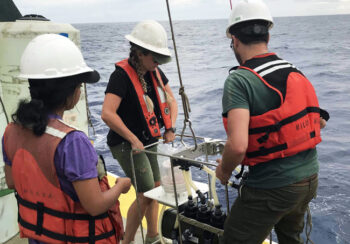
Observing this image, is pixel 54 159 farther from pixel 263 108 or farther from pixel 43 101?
pixel 263 108

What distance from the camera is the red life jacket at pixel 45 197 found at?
147 centimetres

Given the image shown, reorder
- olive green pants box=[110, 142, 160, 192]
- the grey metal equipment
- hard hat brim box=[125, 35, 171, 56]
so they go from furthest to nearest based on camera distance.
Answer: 1. olive green pants box=[110, 142, 160, 192]
2. hard hat brim box=[125, 35, 171, 56]
3. the grey metal equipment

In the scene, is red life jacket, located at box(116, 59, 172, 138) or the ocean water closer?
red life jacket, located at box(116, 59, 172, 138)

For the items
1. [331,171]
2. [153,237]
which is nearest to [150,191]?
[153,237]

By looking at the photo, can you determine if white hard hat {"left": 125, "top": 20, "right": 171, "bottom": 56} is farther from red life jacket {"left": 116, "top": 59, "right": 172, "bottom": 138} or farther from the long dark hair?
the long dark hair

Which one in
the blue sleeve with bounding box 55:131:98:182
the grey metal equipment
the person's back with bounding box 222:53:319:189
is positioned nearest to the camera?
the blue sleeve with bounding box 55:131:98:182

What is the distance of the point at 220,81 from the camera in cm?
1891

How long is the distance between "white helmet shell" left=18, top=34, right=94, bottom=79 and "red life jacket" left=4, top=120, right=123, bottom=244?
0.21m

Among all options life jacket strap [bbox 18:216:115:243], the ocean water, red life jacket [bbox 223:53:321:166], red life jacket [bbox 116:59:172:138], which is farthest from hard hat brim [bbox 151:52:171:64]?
the ocean water

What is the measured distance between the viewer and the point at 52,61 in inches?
60.2

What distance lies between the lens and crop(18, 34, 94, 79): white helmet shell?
151 centimetres

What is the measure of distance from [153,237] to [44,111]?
185cm

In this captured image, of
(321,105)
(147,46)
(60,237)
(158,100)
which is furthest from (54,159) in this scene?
(321,105)

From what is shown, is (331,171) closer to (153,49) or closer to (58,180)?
(153,49)
